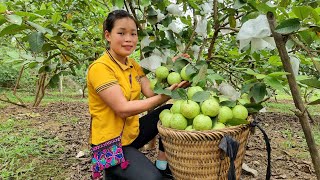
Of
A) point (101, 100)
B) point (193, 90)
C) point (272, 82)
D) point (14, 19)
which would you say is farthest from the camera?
point (101, 100)

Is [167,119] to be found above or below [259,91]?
below

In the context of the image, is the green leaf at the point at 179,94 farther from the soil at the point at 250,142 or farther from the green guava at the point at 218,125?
the soil at the point at 250,142

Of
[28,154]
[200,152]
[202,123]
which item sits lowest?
[28,154]

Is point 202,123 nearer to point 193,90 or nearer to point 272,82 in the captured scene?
point 193,90

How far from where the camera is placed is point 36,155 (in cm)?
254

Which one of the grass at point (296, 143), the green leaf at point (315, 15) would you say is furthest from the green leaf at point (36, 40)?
the grass at point (296, 143)

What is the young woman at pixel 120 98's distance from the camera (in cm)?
154

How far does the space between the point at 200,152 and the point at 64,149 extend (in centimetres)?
174

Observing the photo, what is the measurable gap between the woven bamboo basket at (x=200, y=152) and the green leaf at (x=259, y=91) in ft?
0.42

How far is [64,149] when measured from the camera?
2.71 meters

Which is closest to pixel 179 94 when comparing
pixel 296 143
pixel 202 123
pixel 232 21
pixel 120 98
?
pixel 202 123

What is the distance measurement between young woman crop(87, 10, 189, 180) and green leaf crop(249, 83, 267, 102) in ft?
1.02

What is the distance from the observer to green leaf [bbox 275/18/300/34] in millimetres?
977

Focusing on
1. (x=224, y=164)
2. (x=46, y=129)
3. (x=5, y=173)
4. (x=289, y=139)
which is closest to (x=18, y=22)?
(x=224, y=164)
